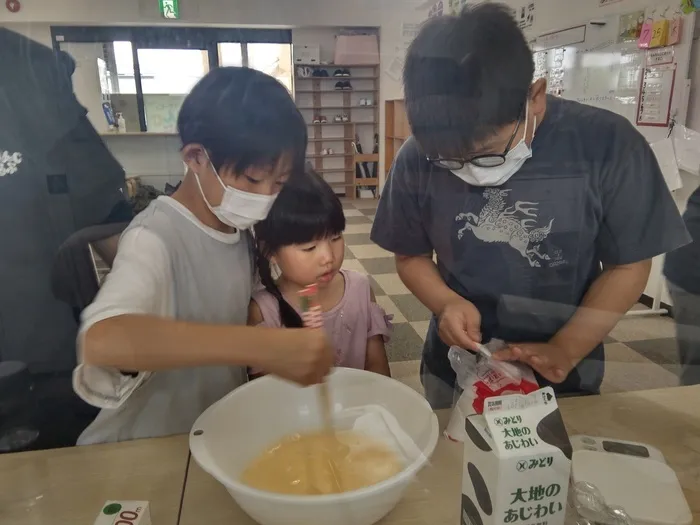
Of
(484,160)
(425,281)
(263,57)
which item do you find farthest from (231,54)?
(425,281)

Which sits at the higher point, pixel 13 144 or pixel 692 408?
pixel 13 144

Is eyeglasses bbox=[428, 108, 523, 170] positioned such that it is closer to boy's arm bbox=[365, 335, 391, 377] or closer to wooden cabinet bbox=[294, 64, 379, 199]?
wooden cabinet bbox=[294, 64, 379, 199]

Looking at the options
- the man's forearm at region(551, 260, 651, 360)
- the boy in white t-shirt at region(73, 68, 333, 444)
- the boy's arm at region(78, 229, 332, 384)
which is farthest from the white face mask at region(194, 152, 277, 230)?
the man's forearm at region(551, 260, 651, 360)

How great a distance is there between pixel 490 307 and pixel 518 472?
44 centimetres

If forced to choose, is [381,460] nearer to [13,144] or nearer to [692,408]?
[692,408]

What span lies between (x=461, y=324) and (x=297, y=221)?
30 centimetres

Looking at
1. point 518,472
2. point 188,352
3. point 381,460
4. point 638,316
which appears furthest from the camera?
point 638,316

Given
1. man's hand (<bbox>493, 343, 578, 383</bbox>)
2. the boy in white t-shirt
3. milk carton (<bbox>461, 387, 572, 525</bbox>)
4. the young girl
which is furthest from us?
man's hand (<bbox>493, 343, 578, 383</bbox>)

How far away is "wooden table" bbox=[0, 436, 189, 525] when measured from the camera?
0.56 meters

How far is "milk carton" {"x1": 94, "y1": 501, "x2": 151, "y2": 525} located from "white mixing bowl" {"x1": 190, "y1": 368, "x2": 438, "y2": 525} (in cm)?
8

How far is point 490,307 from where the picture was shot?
2.77ft

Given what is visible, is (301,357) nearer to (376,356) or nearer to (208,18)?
(376,356)

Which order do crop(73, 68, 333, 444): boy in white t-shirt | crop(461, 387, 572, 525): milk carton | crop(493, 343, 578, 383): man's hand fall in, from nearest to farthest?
crop(461, 387, 572, 525): milk carton → crop(73, 68, 333, 444): boy in white t-shirt → crop(493, 343, 578, 383): man's hand

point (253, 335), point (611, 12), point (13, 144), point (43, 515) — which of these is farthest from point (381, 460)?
point (611, 12)
